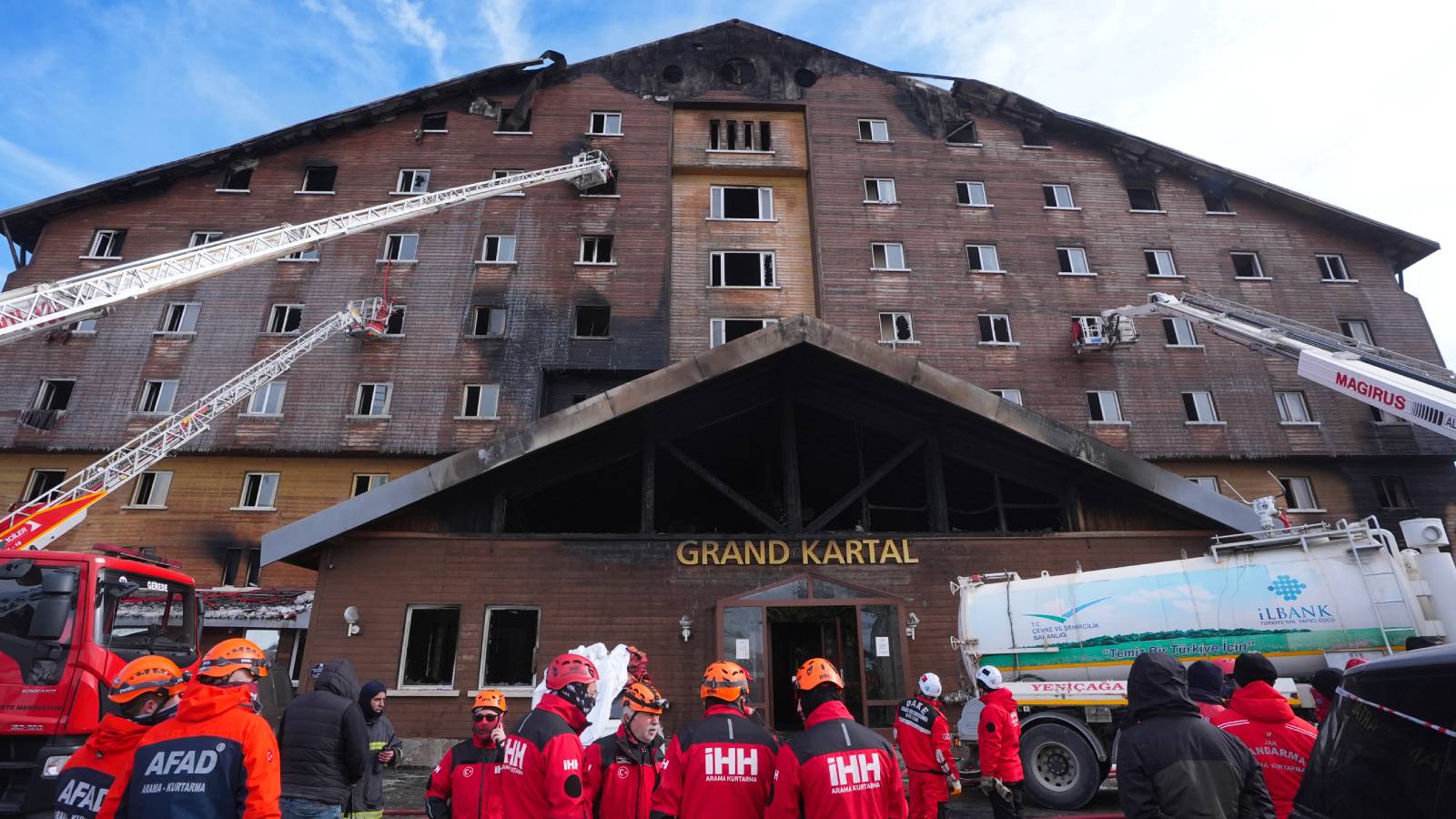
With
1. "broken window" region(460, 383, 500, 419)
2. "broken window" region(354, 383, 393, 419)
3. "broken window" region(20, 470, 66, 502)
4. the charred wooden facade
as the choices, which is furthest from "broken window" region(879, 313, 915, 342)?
"broken window" region(20, 470, 66, 502)

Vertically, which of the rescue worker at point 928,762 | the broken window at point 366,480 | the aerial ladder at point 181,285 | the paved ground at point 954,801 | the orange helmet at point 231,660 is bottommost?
the paved ground at point 954,801

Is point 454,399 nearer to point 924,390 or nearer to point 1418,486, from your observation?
point 924,390

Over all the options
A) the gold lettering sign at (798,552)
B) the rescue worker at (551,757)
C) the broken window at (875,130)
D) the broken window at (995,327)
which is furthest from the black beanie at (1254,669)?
the broken window at (875,130)

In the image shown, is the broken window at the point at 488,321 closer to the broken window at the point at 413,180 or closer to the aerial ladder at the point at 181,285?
the aerial ladder at the point at 181,285

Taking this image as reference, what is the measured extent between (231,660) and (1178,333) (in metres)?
34.3

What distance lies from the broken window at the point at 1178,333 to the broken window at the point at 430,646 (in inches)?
1161

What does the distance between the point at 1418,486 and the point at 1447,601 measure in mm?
25565

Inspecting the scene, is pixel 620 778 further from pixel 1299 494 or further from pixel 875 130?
pixel 875 130

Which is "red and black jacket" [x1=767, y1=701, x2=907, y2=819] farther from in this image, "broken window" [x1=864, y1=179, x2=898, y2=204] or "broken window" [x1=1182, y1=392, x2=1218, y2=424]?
"broken window" [x1=864, y1=179, x2=898, y2=204]

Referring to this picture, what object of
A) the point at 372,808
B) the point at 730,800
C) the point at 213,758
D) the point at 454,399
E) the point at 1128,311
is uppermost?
the point at 1128,311

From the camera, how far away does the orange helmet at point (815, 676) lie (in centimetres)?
490

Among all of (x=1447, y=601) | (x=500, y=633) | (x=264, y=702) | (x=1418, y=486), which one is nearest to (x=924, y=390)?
(x=1447, y=601)

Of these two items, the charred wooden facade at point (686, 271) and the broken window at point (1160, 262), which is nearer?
the charred wooden facade at point (686, 271)

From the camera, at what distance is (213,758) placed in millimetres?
3971
